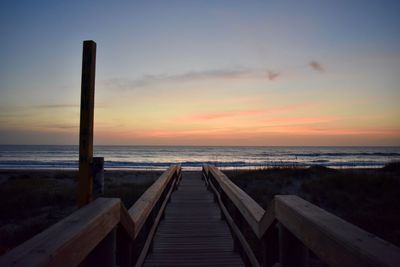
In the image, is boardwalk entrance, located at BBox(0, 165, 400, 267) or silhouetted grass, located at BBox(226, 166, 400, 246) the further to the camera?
silhouetted grass, located at BBox(226, 166, 400, 246)

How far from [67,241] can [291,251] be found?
55.0 inches

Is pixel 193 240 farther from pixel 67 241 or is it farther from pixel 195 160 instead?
pixel 195 160

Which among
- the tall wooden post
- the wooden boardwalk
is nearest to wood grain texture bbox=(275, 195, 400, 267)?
the tall wooden post

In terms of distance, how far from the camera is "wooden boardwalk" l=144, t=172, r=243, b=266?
3.87 meters

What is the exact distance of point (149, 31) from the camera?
33.7 feet

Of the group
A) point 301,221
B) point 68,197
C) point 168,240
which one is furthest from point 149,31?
point 301,221

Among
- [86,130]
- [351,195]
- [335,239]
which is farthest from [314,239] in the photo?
[351,195]

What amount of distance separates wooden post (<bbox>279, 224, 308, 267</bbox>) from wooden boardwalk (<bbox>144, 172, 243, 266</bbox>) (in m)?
1.91

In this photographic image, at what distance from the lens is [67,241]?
4.30 ft

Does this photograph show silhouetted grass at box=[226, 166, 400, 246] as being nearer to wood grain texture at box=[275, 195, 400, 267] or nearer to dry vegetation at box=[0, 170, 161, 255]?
wood grain texture at box=[275, 195, 400, 267]

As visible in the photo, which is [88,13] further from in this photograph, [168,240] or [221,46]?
[168,240]

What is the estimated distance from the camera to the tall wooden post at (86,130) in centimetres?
278

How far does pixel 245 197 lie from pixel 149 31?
817cm

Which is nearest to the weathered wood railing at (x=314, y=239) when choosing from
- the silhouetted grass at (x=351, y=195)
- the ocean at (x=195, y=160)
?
the silhouetted grass at (x=351, y=195)
